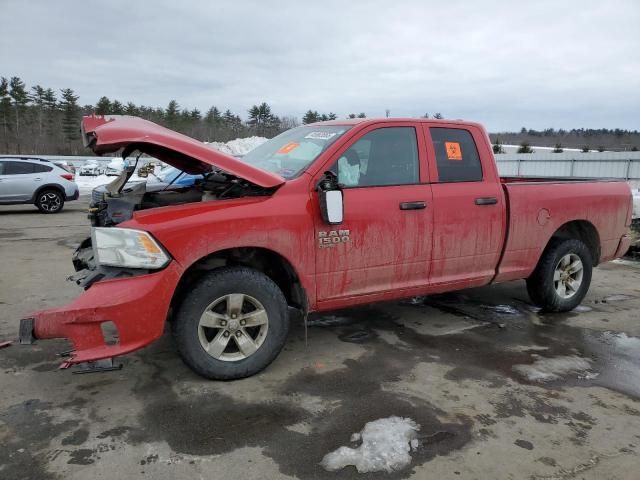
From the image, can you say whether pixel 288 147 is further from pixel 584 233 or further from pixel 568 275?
pixel 584 233

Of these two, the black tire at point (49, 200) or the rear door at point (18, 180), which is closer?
the rear door at point (18, 180)

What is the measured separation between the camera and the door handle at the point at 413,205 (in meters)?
4.01

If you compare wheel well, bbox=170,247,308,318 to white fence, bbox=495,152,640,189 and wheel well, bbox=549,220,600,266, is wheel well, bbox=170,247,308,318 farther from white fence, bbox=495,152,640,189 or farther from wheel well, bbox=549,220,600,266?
white fence, bbox=495,152,640,189

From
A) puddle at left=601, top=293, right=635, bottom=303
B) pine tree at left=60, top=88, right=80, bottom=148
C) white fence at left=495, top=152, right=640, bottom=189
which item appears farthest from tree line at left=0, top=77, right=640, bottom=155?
puddle at left=601, top=293, right=635, bottom=303

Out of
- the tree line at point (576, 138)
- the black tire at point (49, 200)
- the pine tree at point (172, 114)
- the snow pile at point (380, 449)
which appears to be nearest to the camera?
the snow pile at point (380, 449)

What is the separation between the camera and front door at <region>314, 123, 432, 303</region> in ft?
12.4

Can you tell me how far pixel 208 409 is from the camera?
10.5 feet

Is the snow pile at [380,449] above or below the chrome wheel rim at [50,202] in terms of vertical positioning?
below

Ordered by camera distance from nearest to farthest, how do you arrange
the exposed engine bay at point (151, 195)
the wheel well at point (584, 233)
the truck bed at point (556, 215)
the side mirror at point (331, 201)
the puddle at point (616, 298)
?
the side mirror at point (331, 201), the exposed engine bay at point (151, 195), the truck bed at point (556, 215), the wheel well at point (584, 233), the puddle at point (616, 298)

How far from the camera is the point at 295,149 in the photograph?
14.0ft

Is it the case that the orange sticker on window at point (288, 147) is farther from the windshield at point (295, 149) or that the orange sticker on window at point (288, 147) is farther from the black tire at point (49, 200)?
the black tire at point (49, 200)

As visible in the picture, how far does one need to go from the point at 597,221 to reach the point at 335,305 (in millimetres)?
3312

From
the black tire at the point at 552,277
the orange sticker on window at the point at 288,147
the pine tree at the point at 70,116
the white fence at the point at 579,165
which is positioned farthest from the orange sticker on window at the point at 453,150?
the pine tree at the point at 70,116

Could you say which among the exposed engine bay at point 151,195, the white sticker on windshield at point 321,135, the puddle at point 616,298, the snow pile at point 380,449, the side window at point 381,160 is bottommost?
the puddle at point 616,298
